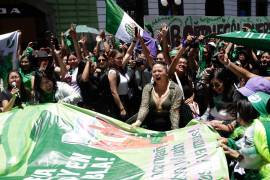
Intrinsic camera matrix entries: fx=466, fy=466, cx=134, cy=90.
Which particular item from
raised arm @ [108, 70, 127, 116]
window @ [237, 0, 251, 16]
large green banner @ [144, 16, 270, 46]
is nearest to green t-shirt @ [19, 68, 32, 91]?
raised arm @ [108, 70, 127, 116]

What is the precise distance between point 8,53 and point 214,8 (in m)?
24.2

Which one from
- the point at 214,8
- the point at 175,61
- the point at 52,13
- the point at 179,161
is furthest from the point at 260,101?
the point at 214,8

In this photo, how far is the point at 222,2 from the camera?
97.3ft

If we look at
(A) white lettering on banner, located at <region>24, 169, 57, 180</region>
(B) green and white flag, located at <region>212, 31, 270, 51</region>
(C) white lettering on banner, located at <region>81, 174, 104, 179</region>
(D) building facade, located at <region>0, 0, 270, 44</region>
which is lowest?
(A) white lettering on banner, located at <region>24, 169, 57, 180</region>

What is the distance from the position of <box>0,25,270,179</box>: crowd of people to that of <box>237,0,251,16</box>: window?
2410cm

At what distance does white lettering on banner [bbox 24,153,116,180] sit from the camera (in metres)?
3.42

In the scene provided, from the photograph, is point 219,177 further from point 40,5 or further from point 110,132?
point 40,5

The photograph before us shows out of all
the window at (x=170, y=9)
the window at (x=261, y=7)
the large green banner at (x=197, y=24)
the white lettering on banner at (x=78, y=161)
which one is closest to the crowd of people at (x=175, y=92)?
the white lettering on banner at (x=78, y=161)

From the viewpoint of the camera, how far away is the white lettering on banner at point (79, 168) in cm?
342

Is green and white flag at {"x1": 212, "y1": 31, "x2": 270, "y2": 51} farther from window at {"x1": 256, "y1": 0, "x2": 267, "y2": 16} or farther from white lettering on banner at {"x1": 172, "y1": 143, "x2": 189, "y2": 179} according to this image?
window at {"x1": 256, "y1": 0, "x2": 267, "y2": 16}

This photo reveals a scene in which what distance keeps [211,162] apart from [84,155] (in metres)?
1.13

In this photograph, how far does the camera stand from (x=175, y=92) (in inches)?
195

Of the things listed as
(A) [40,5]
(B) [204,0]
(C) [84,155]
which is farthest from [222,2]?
(C) [84,155]

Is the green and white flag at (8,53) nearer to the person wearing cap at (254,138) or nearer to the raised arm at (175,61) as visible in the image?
the raised arm at (175,61)
